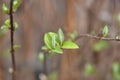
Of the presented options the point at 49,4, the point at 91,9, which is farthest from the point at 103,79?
the point at 49,4

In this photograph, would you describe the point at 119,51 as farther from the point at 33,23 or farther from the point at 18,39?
the point at 18,39

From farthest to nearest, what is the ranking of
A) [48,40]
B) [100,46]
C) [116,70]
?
[100,46] < [116,70] < [48,40]

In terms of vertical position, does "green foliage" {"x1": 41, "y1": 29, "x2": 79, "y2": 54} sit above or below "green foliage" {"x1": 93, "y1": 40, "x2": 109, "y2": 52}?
above

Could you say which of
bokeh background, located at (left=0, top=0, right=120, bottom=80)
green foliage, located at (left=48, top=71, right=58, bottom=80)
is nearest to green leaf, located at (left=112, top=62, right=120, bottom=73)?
bokeh background, located at (left=0, top=0, right=120, bottom=80)

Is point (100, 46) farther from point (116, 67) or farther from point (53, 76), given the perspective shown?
point (53, 76)

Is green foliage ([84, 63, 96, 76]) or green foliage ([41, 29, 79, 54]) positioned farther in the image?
green foliage ([84, 63, 96, 76])

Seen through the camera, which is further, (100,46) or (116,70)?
(100,46)

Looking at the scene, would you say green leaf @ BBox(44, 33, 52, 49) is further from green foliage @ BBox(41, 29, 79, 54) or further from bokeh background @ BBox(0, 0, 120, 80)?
bokeh background @ BBox(0, 0, 120, 80)

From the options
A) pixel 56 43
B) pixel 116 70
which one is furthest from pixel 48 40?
pixel 116 70
